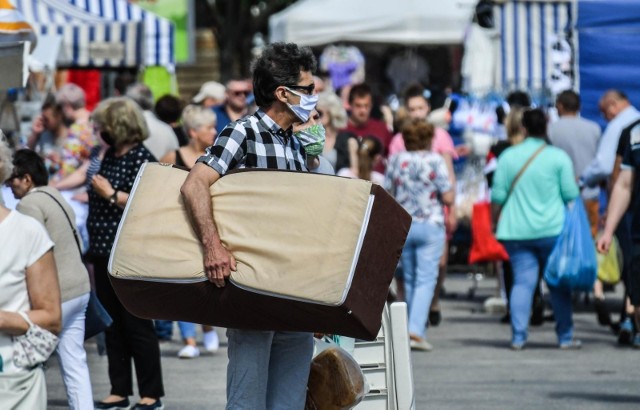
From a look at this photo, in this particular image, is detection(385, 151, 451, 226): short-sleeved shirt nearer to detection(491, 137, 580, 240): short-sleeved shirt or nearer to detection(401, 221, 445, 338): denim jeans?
detection(401, 221, 445, 338): denim jeans

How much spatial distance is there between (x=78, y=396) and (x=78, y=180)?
3416 millimetres

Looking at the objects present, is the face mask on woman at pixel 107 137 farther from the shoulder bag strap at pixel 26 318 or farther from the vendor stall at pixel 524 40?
the vendor stall at pixel 524 40

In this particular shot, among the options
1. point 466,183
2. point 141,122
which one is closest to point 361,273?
point 141,122

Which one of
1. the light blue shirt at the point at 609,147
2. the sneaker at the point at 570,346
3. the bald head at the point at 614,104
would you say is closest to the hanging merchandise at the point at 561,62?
the bald head at the point at 614,104

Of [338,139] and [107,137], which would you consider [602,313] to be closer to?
[338,139]

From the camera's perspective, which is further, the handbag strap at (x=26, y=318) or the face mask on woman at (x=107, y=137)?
the face mask on woman at (x=107, y=137)

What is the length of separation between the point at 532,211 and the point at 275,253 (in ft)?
22.3

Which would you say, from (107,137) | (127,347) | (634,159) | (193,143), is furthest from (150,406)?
(634,159)

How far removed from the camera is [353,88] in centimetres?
1452

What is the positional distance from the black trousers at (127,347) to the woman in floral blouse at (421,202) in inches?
121

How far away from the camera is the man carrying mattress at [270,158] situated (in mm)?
5832

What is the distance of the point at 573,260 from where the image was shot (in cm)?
1191

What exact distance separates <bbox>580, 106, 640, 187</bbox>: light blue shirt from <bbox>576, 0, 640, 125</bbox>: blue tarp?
190 cm

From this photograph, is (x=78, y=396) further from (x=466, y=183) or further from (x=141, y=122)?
(x=466, y=183)
